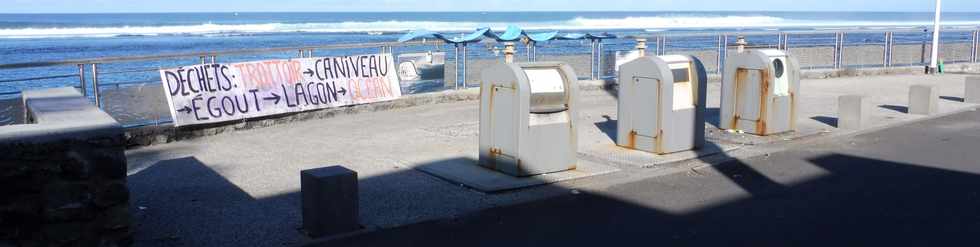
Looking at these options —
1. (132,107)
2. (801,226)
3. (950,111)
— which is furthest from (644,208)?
(950,111)

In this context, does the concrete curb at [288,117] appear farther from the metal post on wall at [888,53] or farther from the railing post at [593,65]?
the metal post on wall at [888,53]

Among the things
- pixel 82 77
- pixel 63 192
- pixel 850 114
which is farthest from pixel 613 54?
pixel 63 192

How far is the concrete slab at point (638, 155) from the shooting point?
927cm

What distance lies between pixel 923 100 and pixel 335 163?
9.39 m

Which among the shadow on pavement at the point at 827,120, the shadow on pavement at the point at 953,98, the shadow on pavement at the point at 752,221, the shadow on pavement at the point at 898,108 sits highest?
the shadow on pavement at the point at 953,98

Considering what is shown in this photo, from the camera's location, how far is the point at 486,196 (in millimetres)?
7707

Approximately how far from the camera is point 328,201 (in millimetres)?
6273

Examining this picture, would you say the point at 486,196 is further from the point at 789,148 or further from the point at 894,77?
the point at 894,77

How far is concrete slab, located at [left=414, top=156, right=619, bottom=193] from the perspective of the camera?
26.3 feet

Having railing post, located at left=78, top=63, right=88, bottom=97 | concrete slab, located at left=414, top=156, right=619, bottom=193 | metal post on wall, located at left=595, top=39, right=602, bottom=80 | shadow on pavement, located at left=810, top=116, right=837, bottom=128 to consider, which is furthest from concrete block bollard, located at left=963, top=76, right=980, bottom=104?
railing post, located at left=78, top=63, right=88, bottom=97

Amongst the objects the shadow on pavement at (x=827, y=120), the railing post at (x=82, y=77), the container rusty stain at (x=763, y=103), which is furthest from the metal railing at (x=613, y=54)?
the shadow on pavement at (x=827, y=120)

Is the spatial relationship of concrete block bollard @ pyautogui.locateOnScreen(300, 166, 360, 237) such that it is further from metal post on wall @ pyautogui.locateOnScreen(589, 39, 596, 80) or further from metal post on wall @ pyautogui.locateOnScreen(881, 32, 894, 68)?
metal post on wall @ pyautogui.locateOnScreen(881, 32, 894, 68)

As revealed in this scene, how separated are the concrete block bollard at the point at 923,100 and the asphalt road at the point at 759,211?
404 centimetres

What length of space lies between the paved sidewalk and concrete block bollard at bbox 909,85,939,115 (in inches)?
9.1
